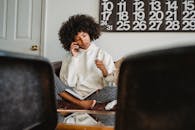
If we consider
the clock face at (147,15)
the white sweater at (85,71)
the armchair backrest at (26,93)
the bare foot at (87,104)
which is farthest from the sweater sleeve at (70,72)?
the armchair backrest at (26,93)

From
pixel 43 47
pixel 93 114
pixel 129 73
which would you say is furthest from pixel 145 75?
pixel 43 47

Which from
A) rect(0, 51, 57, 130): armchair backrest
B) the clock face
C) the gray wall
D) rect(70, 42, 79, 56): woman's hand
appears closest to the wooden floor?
rect(0, 51, 57, 130): armchair backrest

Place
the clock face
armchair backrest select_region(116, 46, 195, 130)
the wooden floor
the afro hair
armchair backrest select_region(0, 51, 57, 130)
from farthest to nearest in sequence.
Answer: the clock face < the afro hair < the wooden floor < armchair backrest select_region(0, 51, 57, 130) < armchair backrest select_region(116, 46, 195, 130)

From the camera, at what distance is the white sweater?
230 centimetres

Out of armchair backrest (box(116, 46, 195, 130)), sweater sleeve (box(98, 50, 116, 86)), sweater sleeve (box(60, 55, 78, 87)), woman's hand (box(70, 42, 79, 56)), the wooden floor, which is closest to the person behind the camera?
armchair backrest (box(116, 46, 195, 130))

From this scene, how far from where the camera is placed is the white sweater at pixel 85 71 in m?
2.30

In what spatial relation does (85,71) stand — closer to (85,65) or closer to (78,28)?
(85,65)

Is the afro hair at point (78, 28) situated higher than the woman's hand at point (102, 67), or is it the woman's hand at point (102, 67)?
the afro hair at point (78, 28)

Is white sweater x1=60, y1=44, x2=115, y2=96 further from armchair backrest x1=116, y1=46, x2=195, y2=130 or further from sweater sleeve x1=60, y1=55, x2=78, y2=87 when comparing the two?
armchair backrest x1=116, y1=46, x2=195, y2=130

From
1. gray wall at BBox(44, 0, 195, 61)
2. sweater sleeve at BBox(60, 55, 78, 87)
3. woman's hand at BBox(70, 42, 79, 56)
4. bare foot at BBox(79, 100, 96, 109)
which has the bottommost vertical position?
bare foot at BBox(79, 100, 96, 109)

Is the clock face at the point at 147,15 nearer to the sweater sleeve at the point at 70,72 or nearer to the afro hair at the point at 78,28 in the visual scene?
the afro hair at the point at 78,28

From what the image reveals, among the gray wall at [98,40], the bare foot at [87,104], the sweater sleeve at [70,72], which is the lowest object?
the bare foot at [87,104]

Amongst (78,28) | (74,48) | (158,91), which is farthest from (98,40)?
(158,91)

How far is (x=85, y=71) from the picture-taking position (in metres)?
2.37
